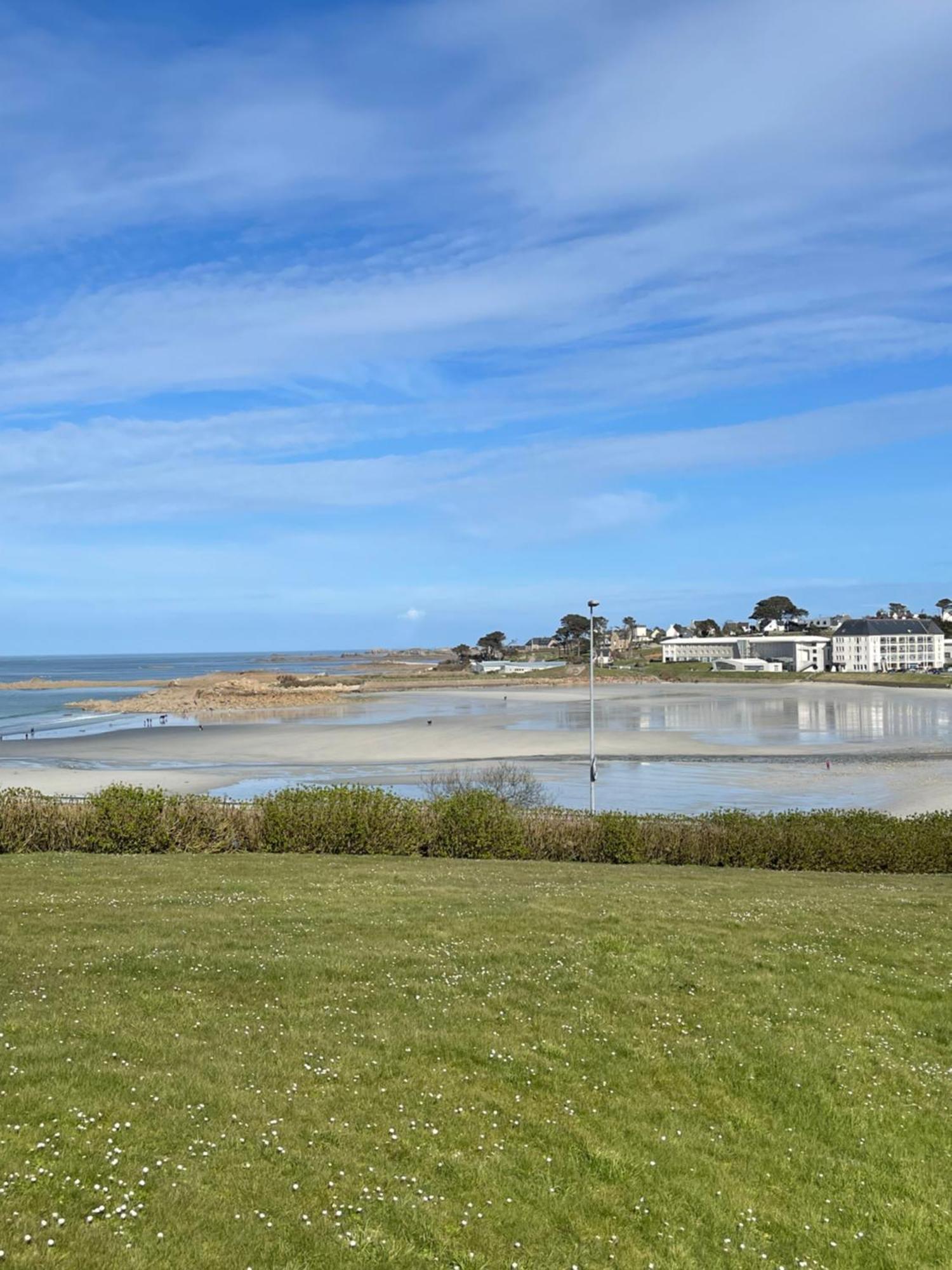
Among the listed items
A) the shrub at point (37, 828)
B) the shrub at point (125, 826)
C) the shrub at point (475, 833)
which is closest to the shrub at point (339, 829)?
the shrub at point (475, 833)

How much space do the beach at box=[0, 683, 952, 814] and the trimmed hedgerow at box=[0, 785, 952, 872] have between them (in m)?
12.6

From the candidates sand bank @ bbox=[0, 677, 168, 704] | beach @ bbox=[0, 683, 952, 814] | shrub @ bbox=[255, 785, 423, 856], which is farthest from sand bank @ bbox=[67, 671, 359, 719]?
shrub @ bbox=[255, 785, 423, 856]

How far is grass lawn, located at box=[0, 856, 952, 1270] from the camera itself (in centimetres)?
636

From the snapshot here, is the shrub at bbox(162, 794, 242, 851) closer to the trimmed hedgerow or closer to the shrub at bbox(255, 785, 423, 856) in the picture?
the trimmed hedgerow

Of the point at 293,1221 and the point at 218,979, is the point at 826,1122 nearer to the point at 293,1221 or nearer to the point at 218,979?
the point at 293,1221

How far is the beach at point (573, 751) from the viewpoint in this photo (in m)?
41.6

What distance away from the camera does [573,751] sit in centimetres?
5688

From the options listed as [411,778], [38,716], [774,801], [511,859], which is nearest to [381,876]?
[511,859]

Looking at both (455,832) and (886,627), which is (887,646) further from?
(455,832)

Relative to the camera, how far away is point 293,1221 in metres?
6.27

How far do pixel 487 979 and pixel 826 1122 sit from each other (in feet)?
12.6

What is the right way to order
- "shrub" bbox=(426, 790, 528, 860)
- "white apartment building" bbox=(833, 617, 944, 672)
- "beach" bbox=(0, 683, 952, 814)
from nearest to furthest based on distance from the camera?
1. "shrub" bbox=(426, 790, 528, 860)
2. "beach" bbox=(0, 683, 952, 814)
3. "white apartment building" bbox=(833, 617, 944, 672)

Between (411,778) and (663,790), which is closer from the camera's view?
(663,790)

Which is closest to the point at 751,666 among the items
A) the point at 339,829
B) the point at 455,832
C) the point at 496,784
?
the point at 496,784
